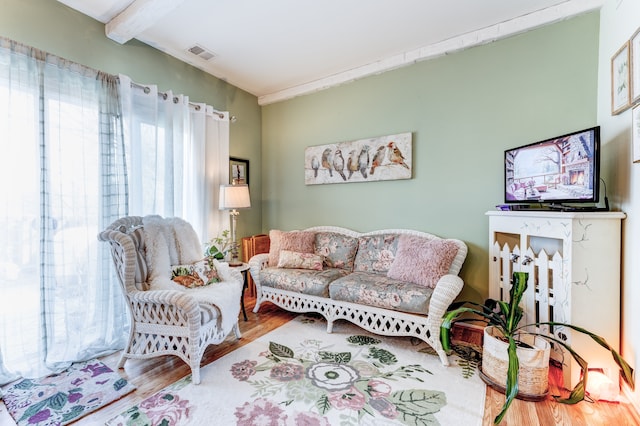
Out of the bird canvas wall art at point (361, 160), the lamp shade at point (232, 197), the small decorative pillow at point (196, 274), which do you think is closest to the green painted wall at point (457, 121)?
the bird canvas wall art at point (361, 160)

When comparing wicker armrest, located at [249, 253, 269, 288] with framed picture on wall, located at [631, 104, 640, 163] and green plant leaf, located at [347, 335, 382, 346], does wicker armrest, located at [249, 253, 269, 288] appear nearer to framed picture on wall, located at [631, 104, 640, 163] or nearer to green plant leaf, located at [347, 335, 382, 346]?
green plant leaf, located at [347, 335, 382, 346]

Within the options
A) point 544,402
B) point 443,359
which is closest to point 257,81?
point 443,359

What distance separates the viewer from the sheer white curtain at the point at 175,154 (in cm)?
260

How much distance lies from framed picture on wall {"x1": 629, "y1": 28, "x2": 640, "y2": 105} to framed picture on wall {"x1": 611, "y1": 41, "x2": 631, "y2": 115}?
6 cm

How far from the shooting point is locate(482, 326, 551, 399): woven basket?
1716 millimetres

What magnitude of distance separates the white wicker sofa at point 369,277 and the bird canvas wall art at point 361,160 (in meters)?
0.65

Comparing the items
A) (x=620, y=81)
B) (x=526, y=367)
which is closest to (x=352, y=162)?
(x=620, y=81)

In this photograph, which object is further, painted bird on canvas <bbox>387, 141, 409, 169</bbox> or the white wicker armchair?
painted bird on canvas <bbox>387, 141, 409, 169</bbox>

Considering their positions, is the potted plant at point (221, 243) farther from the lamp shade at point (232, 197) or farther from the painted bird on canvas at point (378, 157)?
the painted bird on canvas at point (378, 157)

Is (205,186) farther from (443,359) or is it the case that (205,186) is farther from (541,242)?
(541,242)

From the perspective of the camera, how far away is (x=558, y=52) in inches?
93.7

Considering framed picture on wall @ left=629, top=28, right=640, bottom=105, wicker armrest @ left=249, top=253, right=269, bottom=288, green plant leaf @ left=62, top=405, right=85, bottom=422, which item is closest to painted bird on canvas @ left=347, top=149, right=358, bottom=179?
wicker armrest @ left=249, top=253, right=269, bottom=288

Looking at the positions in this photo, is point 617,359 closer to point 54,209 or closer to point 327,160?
point 327,160

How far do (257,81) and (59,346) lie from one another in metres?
3.35
